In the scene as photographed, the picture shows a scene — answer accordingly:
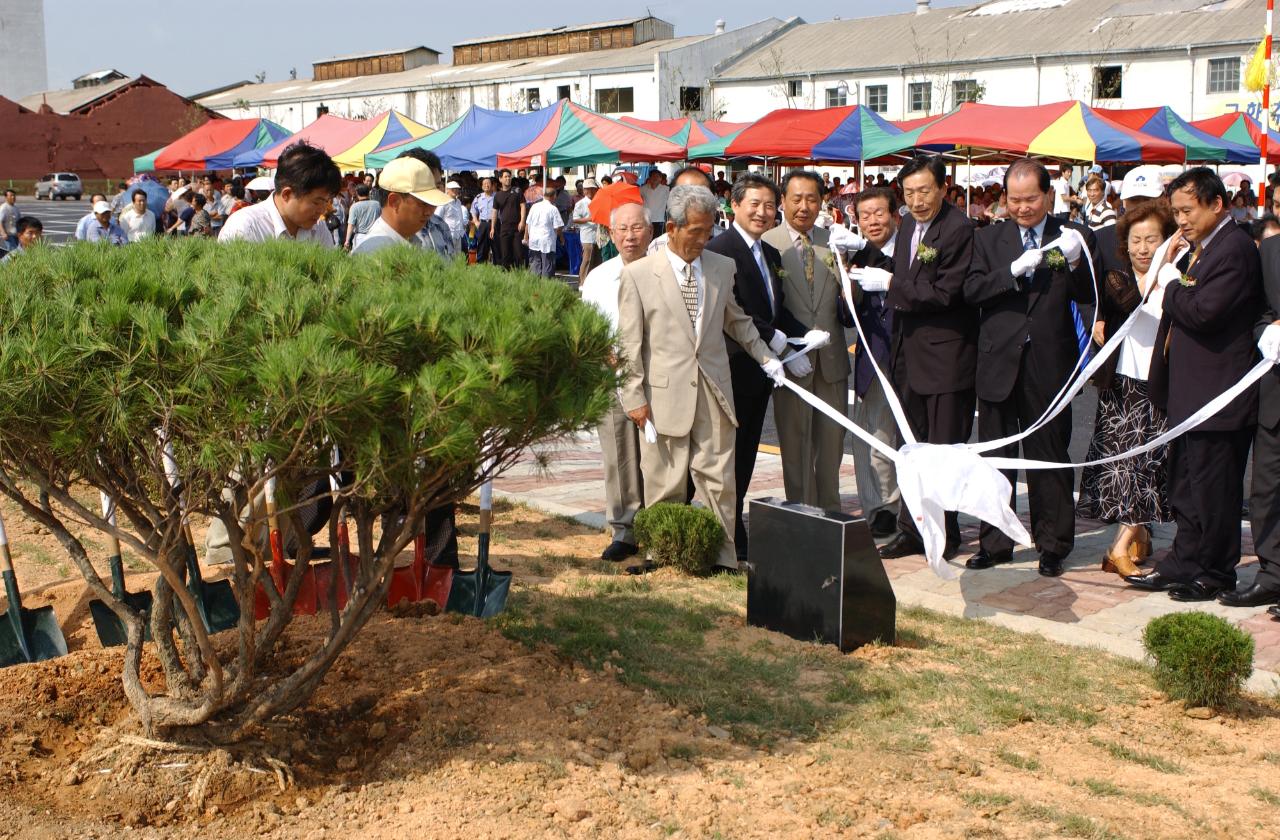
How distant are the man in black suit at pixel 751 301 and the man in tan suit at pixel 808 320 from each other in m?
0.11

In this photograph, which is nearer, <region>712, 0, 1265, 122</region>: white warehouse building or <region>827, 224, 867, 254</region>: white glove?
<region>827, 224, 867, 254</region>: white glove

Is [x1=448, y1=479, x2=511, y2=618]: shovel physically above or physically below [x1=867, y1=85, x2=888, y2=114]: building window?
below

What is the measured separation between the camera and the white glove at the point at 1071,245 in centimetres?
607

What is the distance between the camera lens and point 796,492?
681 centimetres

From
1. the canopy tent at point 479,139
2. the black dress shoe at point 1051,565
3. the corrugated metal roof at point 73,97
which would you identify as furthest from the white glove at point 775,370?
the corrugated metal roof at point 73,97

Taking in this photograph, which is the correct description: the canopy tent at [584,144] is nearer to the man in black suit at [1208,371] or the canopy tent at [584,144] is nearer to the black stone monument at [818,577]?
the man in black suit at [1208,371]

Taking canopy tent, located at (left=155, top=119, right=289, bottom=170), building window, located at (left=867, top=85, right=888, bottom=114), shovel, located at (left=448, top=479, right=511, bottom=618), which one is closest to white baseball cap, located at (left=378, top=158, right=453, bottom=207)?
shovel, located at (left=448, top=479, right=511, bottom=618)

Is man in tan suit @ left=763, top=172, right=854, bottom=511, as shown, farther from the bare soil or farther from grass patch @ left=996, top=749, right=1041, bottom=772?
grass patch @ left=996, top=749, right=1041, bottom=772

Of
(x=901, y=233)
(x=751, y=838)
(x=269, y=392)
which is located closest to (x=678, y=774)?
(x=751, y=838)

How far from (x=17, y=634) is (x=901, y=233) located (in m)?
4.51

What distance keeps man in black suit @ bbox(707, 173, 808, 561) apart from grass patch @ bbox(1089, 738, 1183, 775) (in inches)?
101

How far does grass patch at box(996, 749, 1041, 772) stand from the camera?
Result: 3945mm

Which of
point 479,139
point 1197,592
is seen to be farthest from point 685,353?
point 479,139

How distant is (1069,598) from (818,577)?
5.21 feet
